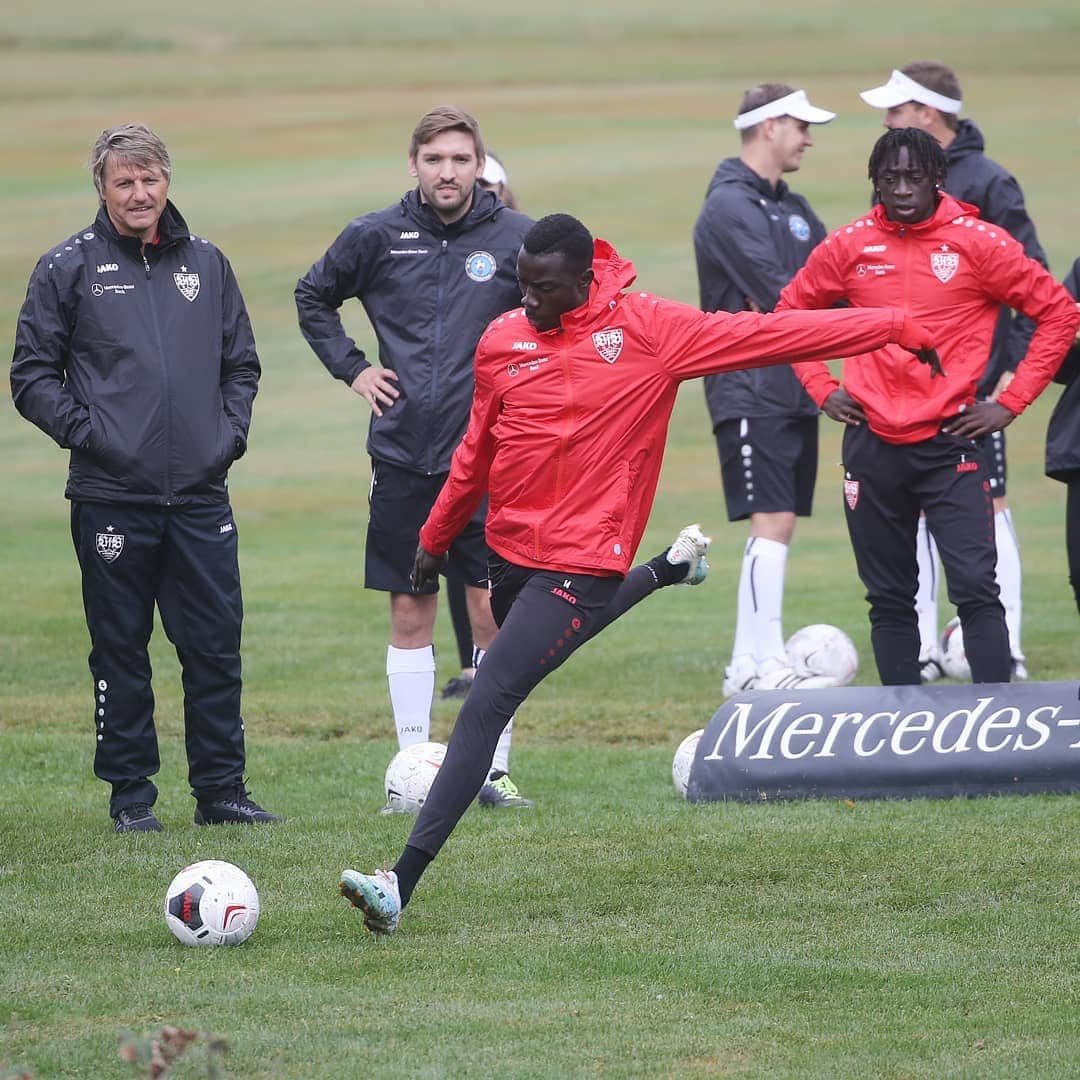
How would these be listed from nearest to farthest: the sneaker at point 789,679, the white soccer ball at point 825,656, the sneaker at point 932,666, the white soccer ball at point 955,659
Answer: the sneaker at point 789,679 → the white soccer ball at point 825,656 → the white soccer ball at point 955,659 → the sneaker at point 932,666

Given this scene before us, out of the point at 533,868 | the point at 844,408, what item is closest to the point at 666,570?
the point at 533,868

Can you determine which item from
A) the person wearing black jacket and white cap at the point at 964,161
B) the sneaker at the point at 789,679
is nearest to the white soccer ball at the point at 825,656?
the sneaker at the point at 789,679

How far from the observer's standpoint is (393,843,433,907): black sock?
5984 mm

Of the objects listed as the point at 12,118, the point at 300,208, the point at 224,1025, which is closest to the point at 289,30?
the point at 12,118

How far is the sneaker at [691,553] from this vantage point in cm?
681

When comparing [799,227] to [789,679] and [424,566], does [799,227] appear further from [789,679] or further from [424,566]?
[424,566]

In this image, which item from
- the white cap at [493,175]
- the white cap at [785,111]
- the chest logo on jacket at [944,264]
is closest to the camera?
the chest logo on jacket at [944,264]

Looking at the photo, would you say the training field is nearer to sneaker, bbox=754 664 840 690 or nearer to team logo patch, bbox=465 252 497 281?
sneaker, bbox=754 664 840 690

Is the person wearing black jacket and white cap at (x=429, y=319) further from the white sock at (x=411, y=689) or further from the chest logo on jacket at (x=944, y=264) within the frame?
the chest logo on jacket at (x=944, y=264)

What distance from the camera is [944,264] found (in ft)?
26.2

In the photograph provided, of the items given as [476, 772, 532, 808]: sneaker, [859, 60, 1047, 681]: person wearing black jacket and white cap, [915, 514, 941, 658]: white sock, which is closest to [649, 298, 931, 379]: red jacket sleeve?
[476, 772, 532, 808]: sneaker

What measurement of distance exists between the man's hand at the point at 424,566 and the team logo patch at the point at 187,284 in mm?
1525

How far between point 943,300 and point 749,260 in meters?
2.12

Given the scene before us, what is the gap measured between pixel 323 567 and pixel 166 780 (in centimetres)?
761
